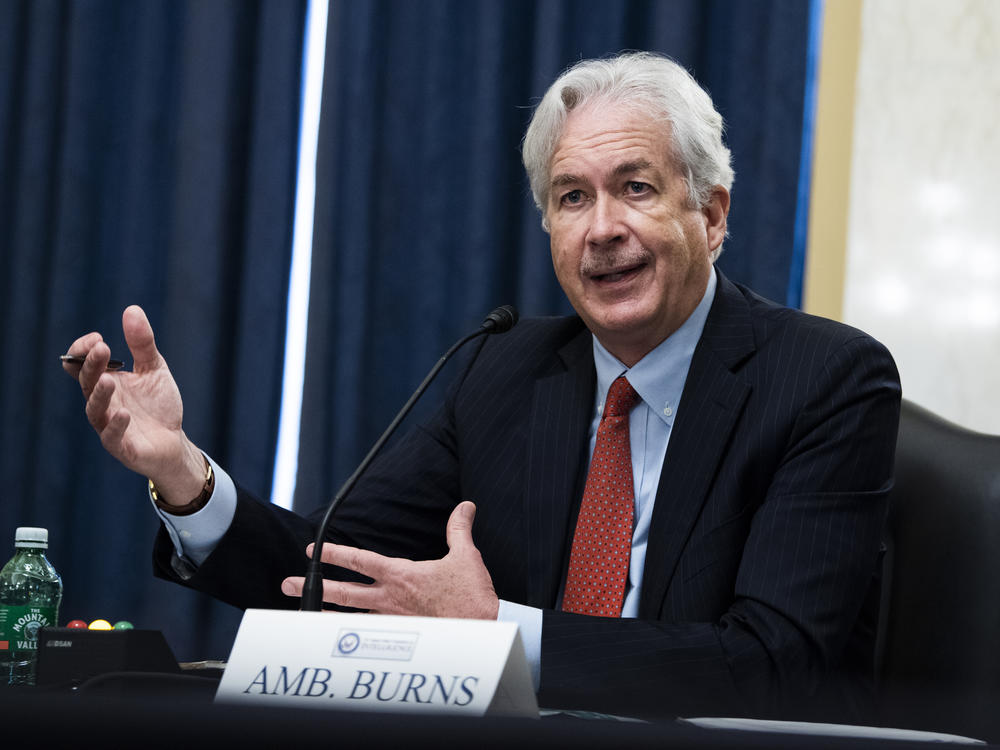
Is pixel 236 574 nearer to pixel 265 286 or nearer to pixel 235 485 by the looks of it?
pixel 235 485

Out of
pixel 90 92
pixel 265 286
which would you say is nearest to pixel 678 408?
pixel 265 286

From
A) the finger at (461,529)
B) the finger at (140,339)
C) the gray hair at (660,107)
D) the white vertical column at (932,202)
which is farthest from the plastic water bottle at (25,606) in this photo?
the white vertical column at (932,202)

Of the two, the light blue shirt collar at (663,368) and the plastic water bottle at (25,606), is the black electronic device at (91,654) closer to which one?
the plastic water bottle at (25,606)

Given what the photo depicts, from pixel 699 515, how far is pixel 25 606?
0.98 m

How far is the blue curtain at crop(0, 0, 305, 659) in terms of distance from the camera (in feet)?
7.94

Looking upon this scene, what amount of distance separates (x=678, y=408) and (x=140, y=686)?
36.8 inches

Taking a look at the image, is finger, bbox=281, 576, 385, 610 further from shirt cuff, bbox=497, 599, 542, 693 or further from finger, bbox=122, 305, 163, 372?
finger, bbox=122, 305, 163, 372

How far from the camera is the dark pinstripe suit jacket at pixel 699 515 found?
125 cm

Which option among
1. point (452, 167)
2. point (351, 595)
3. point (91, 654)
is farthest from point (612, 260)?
point (91, 654)

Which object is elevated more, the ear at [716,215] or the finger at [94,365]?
the ear at [716,215]

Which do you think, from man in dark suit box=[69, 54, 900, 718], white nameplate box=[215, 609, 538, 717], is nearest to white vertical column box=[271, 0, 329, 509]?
man in dark suit box=[69, 54, 900, 718]

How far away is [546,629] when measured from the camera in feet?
3.98

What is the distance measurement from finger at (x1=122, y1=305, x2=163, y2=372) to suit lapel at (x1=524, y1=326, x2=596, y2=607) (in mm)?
621

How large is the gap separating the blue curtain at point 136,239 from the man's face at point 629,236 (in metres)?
0.98
